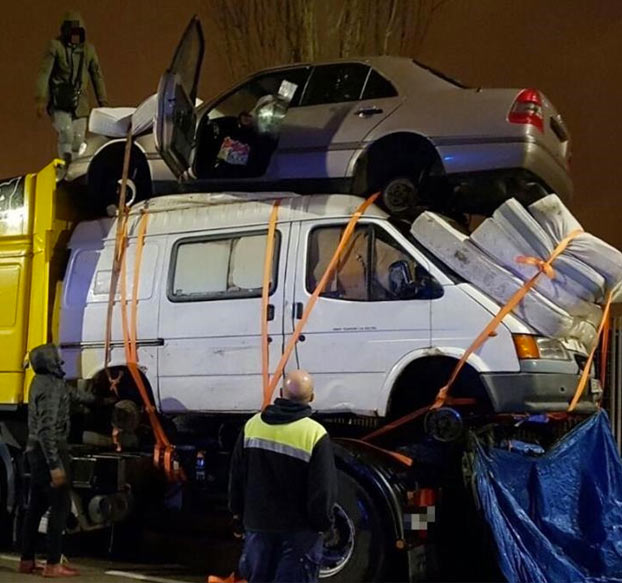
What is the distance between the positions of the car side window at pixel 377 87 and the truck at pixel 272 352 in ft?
3.33

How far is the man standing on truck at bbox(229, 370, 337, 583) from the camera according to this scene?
4.57 m

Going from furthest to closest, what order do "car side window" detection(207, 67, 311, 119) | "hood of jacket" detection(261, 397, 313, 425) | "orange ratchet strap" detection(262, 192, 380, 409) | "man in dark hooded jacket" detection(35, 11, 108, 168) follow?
1. "man in dark hooded jacket" detection(35, 11, 108, 168)
2. "car side window" detection(207, 67, 311, 119)
3. "orange ratchet strap" detection(262, 192, 380, 409)
4. "hood of jacket" detection(261, 397, 313, 425)

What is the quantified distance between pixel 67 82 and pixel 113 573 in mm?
4681

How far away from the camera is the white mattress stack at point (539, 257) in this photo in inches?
233

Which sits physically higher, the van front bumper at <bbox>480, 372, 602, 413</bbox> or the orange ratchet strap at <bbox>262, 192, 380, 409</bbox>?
the orange ratchet strap at <bbox>262, 192, 380, 409</bbox>

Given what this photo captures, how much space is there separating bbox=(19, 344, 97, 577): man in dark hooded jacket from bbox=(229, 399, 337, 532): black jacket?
99.8 inches

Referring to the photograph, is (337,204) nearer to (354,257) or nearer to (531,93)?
(354,257)

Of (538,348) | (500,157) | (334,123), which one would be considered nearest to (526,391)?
(538,348)

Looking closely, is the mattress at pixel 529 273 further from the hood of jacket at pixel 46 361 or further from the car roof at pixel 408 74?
the hood of jacket at pixel 46 361

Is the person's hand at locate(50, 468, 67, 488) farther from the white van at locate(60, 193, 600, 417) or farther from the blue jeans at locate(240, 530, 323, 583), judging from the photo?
the blue jeans at locate(240, 530, 323, 583)

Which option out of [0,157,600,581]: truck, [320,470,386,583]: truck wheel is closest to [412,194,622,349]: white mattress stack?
[0,157,600,581]: truck

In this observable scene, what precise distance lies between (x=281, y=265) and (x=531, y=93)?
2.19m

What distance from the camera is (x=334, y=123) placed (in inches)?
277

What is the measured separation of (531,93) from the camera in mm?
6637
